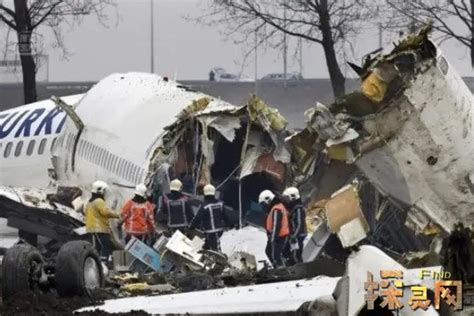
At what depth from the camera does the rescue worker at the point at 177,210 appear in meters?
17.0

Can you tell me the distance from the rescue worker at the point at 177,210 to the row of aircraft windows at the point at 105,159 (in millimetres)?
1494

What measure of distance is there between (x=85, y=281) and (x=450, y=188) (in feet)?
17.0

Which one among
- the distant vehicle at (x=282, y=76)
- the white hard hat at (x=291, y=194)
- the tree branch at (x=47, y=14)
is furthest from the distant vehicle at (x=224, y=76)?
the white hard hat at (x=291, y=194)

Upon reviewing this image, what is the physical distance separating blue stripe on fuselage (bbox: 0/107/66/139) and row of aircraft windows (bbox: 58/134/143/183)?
72 cm

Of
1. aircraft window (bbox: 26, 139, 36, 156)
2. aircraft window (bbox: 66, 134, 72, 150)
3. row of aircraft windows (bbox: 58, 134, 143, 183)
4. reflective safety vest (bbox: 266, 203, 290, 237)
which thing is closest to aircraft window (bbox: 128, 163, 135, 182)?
row of aircraft windows (bbox: 58, 134, 143, 183)

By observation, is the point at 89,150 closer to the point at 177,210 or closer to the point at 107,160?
the point at 107,160

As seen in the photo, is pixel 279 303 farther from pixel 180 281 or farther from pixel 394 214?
pixel 394 214

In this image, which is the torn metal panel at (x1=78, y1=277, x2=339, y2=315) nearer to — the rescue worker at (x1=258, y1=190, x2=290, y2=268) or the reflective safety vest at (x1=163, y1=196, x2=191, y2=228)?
the rescue worker at (x1=258, y1=190, x2=290, y2=268)

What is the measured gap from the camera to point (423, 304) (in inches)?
245

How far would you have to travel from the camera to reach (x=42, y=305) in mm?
9125

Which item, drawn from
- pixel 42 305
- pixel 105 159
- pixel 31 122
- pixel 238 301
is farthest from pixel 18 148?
pixel 238 301

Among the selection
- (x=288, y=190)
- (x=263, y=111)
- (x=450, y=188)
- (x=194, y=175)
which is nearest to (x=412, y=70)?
(x=450, y=188)

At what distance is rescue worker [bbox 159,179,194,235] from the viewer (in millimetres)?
16953

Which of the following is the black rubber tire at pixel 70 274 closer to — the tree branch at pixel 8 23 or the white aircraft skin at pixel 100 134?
the white aircraft skin at pixel 100 134
